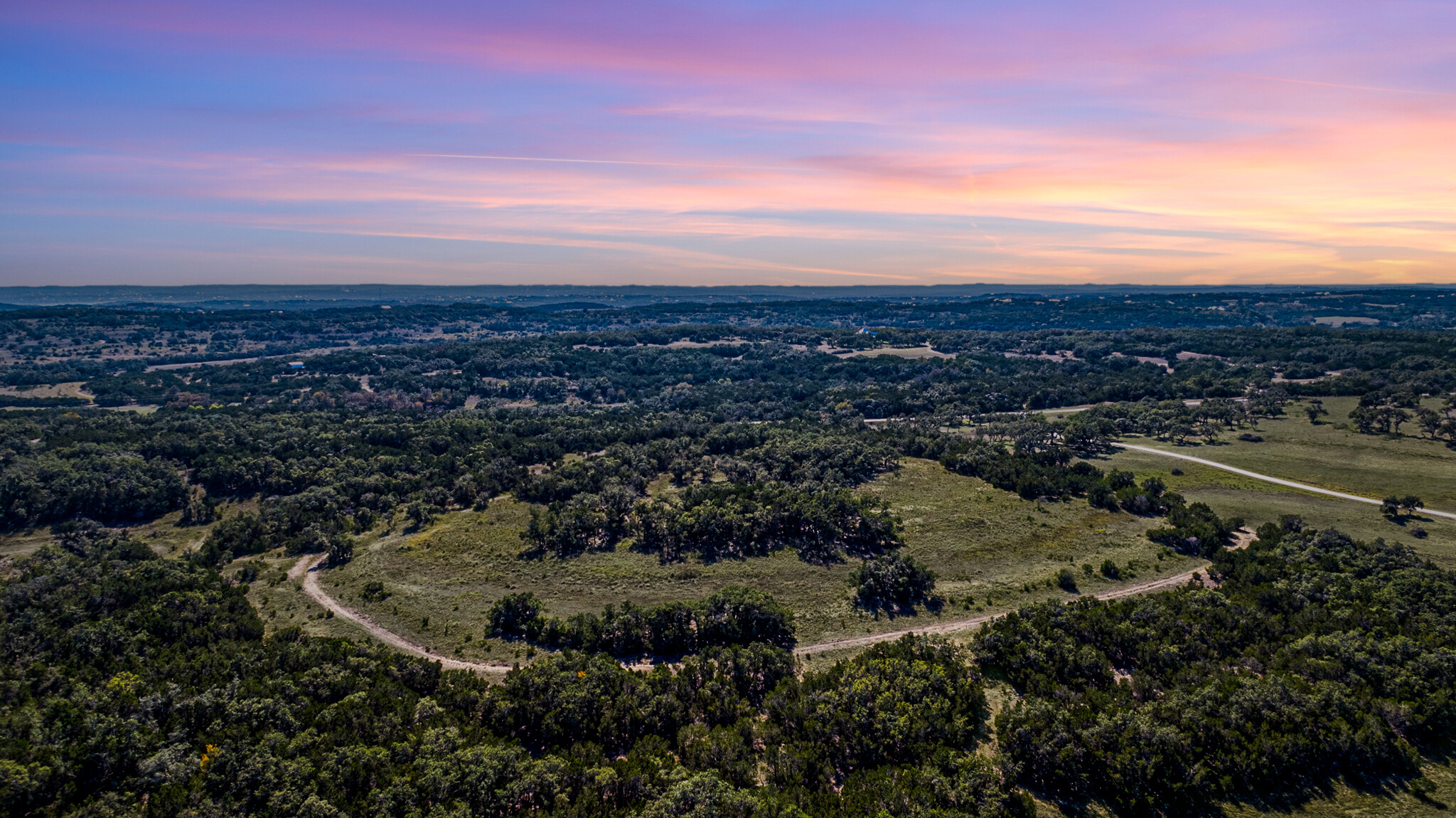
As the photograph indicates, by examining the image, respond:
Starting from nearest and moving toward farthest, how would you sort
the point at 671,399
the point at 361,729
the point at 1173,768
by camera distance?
1. the point at 1173,768
2. the point at 361,729
3. the point at 671,399

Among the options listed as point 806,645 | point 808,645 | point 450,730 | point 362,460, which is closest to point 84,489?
point 362,460

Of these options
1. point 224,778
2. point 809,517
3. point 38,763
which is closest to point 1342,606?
point 809,517

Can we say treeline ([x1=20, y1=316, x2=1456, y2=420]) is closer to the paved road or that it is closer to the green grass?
the green grass

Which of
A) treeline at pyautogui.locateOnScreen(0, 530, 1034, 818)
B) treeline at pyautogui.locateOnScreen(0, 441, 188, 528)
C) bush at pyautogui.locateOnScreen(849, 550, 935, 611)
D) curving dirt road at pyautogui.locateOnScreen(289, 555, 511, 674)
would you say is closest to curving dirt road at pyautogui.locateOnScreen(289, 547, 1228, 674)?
curving dirt road at pyautogui.locateOnScreen(289, 555, 511, 674)

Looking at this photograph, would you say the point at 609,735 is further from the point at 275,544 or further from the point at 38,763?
the point at 275,544

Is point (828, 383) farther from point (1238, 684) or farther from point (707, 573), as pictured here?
point (1238, 684)

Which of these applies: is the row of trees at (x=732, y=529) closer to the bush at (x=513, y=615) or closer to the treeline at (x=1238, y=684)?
the bush at (x=513, y=615)
